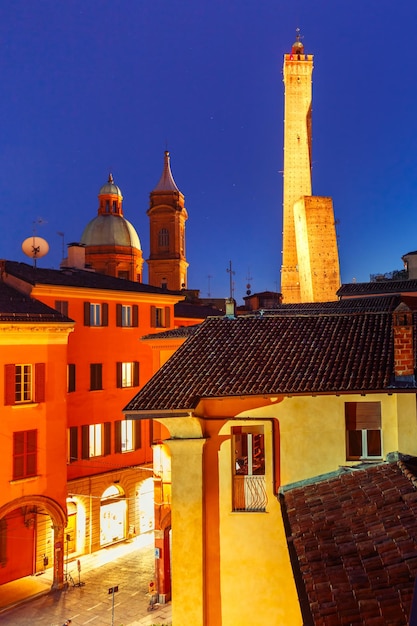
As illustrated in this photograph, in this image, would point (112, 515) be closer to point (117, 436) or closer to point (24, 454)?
point (117, 436)

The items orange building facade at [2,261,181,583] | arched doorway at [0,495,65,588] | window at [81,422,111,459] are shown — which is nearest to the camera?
arched doorway at [0,495,65,588]

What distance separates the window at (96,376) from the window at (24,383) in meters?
4.21

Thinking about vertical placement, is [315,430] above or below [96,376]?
below

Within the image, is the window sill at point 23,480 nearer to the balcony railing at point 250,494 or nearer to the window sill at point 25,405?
the window sill at point 25,405

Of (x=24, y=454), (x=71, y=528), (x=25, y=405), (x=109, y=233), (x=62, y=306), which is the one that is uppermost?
(x=109, y=233)

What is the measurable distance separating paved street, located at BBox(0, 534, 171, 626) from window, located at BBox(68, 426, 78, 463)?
390 centimetres

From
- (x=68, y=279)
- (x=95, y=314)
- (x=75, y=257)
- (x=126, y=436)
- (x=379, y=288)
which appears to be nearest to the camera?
(x=68, y=279)

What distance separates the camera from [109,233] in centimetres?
5456

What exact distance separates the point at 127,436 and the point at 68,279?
735 cm

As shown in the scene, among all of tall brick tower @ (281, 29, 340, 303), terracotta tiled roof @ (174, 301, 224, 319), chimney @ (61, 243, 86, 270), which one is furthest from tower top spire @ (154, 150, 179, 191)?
chimney @ (61, 243, 86, 270)

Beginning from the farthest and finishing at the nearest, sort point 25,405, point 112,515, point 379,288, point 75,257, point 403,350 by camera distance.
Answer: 1. point 75,257
2. point 379,288
3. point 112,515
4. point 25,405
5. point 403,350

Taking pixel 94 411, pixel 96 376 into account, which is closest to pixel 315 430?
pixel 94 411

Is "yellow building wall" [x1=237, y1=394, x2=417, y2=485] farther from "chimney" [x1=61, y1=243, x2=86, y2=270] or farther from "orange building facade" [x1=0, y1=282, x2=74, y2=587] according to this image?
"chimney" [x1=61, y1=243, x2=86, y2=270]

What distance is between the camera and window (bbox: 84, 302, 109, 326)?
25.4 m
